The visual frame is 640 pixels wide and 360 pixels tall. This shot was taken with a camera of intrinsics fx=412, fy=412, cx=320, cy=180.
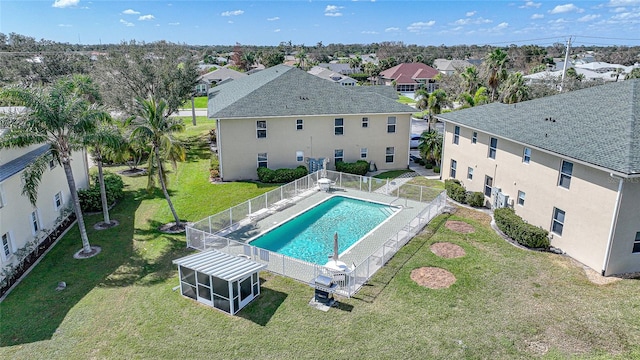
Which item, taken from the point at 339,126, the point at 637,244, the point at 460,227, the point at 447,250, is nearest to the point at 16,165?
the point at 339,126

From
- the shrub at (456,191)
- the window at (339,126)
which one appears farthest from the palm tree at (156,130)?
the shrub at (456,191)

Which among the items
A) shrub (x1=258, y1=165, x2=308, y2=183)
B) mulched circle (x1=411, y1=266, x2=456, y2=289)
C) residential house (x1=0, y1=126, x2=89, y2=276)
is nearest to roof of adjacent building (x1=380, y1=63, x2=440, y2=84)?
shrub (x1=258, y1=165, x2=308, y2=183)

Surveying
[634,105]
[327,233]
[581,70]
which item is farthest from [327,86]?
[581,70]

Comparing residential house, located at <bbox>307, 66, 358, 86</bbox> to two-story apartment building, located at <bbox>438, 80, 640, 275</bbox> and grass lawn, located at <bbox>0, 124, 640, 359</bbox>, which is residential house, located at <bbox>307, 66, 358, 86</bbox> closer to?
two-story apartment building, located at <bbox>438, 80, 640, 275</bbox>

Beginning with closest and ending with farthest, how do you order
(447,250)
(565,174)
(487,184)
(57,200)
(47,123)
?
(47,123), (565,174), (447,250), (57,200), (487,184)

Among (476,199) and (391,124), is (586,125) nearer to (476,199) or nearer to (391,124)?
(476,199)

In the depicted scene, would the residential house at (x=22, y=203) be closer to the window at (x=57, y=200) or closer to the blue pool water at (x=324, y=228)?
the window at (x=57, y=200)
